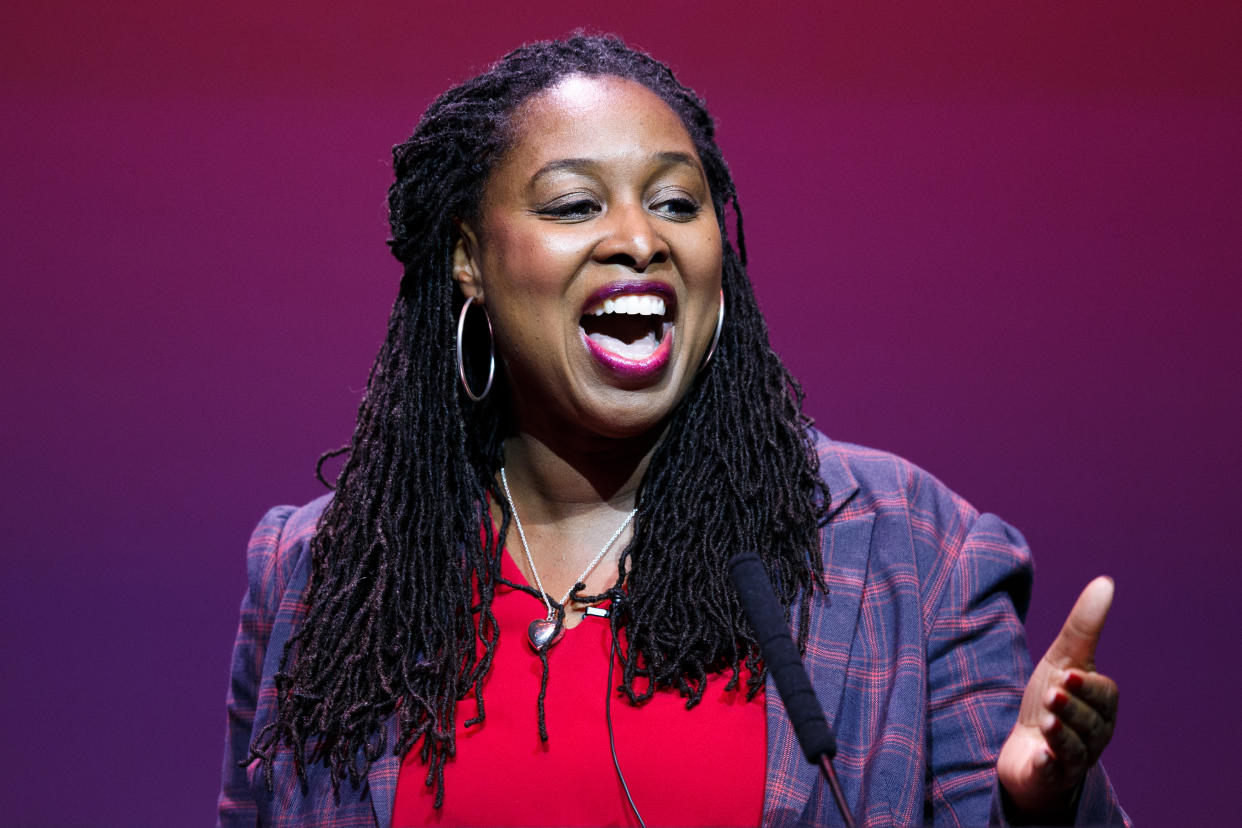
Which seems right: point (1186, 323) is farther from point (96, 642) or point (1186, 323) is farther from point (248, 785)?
A: point (96, 642)

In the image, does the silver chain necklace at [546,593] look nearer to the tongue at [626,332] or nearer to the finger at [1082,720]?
the tongue at [626,332]

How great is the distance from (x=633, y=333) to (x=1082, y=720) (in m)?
0.80

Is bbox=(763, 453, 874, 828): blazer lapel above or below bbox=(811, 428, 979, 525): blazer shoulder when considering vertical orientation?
below

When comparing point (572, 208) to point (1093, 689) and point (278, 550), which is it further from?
point (1093, 689)

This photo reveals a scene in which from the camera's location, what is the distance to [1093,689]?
1208mm

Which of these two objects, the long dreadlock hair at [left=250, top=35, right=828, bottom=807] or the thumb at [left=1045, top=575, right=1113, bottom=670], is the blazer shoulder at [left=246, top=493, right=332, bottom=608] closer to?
the long dreadlock hair at [left=250, top=35, right=828, bottom=807]

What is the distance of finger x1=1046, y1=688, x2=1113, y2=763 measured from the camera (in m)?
1.21

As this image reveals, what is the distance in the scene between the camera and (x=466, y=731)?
5.71 ft

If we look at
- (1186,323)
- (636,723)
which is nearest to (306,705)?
(636,723)

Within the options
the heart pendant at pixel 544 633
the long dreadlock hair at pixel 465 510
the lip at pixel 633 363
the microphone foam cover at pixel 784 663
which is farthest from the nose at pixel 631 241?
the microphone foam cover at pixel 784 663

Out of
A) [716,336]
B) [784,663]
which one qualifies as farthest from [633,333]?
[784,663]

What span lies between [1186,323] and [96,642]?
196 cm

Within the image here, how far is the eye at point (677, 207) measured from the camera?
1771 mm

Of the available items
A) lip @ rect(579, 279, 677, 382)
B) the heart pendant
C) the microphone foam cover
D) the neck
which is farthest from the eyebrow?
the microphone foam cover
